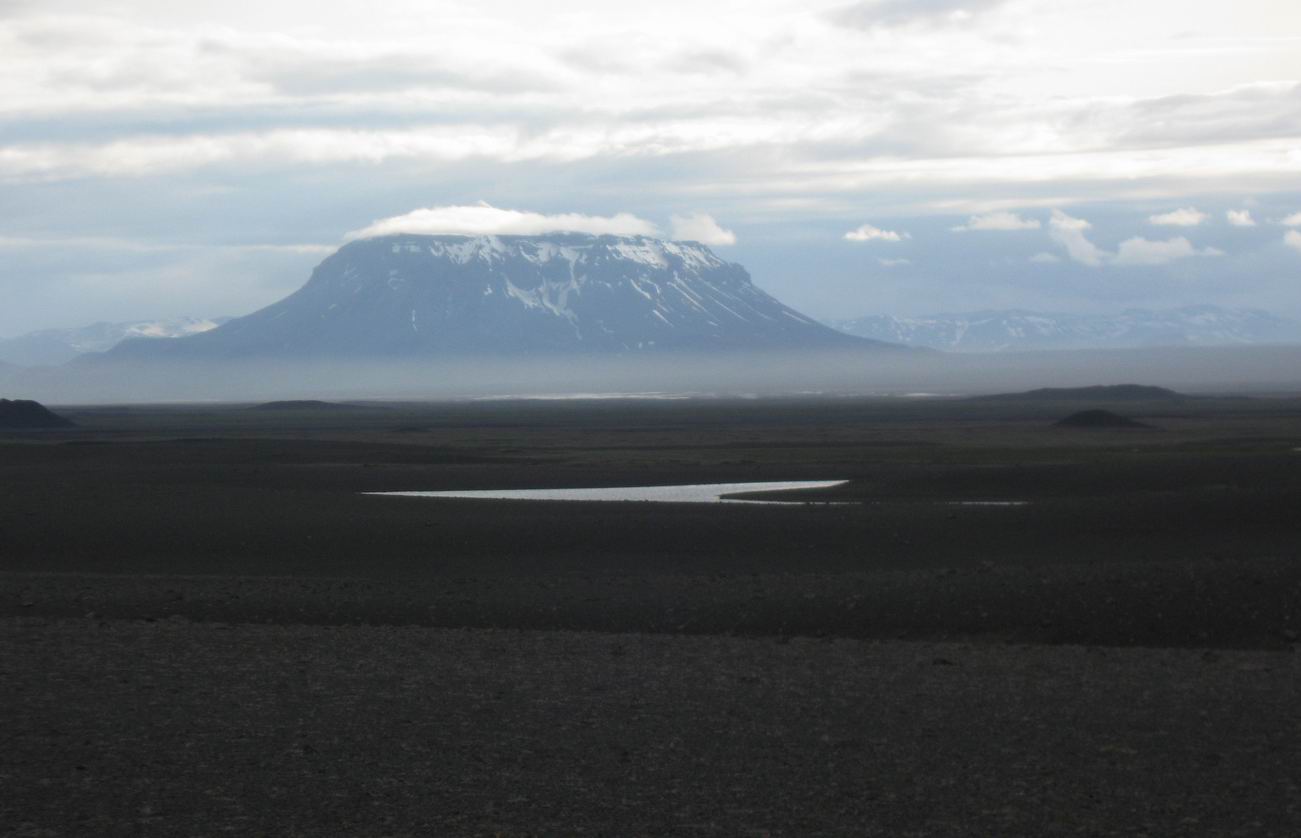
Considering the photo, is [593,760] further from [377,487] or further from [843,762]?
[377,487]

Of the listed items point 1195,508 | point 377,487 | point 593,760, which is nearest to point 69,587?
point 593,760

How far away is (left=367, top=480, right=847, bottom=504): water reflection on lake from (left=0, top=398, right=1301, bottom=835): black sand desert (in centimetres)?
621

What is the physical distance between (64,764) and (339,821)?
2.85m

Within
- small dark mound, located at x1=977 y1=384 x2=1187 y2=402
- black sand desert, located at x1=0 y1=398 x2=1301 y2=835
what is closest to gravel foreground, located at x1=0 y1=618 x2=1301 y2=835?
black sand desert, located at x1=0 y1=398 x2=1301 y2=835

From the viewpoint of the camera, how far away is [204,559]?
90.1 ft

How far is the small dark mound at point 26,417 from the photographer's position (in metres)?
102

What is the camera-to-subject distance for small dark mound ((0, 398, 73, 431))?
10197cm

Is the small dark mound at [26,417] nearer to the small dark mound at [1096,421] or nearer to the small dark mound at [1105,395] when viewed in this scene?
the small dark mound at [1096,421]

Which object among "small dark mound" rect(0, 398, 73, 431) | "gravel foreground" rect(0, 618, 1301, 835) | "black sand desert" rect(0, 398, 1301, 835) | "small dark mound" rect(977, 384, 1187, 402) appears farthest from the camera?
"small dark mound" rect(977, 384, 1187, 402)

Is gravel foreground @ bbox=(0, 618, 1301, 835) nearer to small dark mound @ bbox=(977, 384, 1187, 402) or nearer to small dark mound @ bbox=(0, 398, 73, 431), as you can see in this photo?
small dark mound @ bbox=(0, 398, 73, 431)

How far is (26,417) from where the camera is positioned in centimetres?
10406

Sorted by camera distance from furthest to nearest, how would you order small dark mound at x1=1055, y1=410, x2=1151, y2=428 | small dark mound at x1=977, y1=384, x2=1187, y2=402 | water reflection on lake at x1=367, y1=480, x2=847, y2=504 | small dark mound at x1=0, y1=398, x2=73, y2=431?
small dark mound at x1=977, y1=384, x2=1187, y2=402
small dark mound at x1=0, y1=398, x2=73, y2=431
small dark mound at x1=1055, y1=410, x2=1151, y2=428
water reflection on lake at x1=367, y1=480, x2=847, y2=504

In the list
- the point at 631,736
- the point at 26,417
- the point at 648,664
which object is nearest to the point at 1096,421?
the point at 26,417

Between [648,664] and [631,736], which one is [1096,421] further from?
[631,736]
